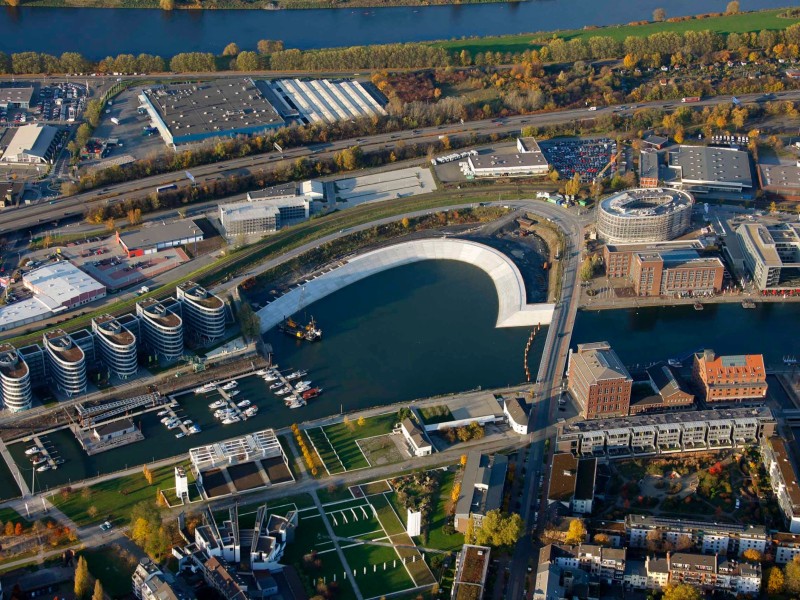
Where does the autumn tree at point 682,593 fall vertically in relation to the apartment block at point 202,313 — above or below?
below

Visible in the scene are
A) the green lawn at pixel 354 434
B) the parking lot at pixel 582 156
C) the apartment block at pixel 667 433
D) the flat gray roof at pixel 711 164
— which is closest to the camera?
the green lawn at pixel 354 434

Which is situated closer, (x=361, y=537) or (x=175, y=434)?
(x=361, y=537)

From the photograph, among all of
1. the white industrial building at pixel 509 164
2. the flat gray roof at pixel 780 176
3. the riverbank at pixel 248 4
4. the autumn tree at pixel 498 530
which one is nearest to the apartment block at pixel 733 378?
the autumn tree at pixel 498 530

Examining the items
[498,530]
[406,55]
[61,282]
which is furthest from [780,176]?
[61,282]

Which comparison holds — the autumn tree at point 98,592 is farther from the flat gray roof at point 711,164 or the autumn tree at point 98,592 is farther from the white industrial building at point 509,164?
the flat gray roof at point 711,164

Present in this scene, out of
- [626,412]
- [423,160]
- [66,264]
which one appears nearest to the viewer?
[626,412]

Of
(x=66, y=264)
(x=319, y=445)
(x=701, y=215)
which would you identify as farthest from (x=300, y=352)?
(x=701, y=215)

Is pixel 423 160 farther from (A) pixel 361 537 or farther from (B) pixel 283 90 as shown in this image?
(A) pixel 361 537
